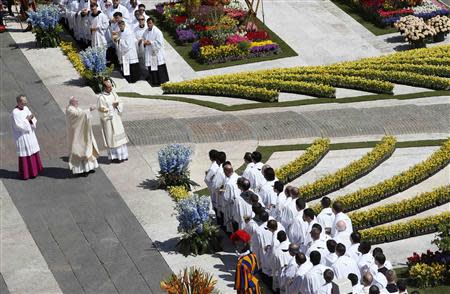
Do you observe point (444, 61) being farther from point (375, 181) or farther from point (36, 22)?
point (36, 22)

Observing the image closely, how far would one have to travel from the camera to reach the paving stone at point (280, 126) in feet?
102

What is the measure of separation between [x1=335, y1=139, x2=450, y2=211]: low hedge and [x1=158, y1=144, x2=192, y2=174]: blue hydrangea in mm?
3552

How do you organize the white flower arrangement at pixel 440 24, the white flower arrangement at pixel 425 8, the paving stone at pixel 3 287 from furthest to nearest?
the white flower arrangement at pixel 425 8, the white flower arrangement at pixel 440 24, the paving stone at pixel 3 287

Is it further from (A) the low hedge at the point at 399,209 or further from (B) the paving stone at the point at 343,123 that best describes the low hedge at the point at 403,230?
(B) the paving stone at the point at 343,123

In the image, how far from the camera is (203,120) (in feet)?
104

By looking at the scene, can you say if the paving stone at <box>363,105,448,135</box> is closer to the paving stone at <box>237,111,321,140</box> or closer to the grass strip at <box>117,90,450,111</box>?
the grass strip at <box>117,90,450,111</box>

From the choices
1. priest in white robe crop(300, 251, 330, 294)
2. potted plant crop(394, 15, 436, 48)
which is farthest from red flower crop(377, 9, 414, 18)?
priest in white robe crop(300, 251, 330, 294)

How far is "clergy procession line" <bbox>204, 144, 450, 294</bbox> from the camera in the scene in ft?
73.3

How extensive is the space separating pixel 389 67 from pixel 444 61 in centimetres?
172

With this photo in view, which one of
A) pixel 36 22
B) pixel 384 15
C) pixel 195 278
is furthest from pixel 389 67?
pixel 195 278

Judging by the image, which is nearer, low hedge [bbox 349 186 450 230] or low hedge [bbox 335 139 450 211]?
low hedge [bbox 349 186 450 230]

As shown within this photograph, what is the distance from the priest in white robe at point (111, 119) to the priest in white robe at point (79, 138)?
1.57 ft

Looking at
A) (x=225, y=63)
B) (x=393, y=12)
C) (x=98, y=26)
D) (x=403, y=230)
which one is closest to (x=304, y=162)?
(x=403, y=230)

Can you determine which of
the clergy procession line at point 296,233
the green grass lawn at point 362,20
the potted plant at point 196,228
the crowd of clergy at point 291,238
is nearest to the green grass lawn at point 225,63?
the green grass lawn at point 362,20
